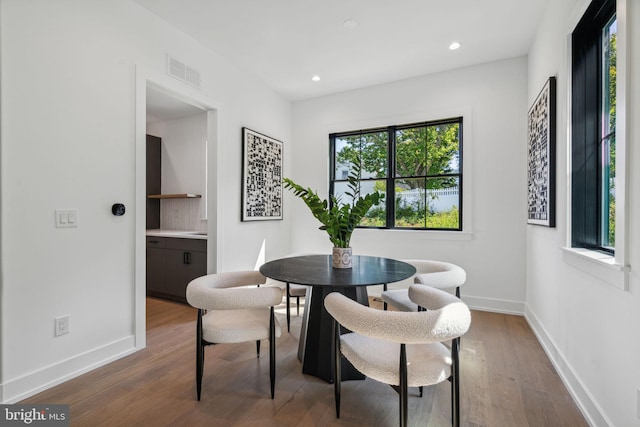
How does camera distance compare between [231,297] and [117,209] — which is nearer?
[231,297]

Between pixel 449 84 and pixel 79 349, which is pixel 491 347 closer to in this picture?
pixel 449 84

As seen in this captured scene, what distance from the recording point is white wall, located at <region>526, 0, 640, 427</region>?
126 cm

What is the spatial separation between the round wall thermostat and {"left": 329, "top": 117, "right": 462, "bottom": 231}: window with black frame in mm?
2239

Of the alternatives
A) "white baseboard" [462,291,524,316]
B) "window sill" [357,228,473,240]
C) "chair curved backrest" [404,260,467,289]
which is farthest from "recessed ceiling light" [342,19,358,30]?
"white baseboard" [462,291,524,316]

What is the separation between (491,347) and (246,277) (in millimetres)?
2074

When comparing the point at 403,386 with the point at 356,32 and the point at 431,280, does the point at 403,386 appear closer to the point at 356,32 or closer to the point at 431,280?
the point at 431,280

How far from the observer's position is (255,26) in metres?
2.72

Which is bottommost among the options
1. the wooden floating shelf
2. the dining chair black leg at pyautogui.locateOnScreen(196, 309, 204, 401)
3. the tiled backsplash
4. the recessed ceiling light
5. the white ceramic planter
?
the dining chair black leg at pyautogui.locateOnScreen(196, 309, 204, 401)

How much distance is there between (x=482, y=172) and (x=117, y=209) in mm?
3556

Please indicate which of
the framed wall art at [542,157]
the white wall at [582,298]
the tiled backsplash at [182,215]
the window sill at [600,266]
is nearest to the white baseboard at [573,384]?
the white wall at [582,298]

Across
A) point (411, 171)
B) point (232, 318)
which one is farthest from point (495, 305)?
point (232, 318)

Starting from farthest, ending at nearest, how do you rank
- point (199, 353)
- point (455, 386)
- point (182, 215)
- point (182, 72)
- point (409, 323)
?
point (182, 215) → point (182, 72) → point (199, 353) → point (455, 386) → point (409, 323)

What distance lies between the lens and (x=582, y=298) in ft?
5.79

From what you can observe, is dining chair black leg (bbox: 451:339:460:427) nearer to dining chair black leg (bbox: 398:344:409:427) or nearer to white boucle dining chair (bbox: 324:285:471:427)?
white boucle dining chair (bbox: 324:285:471:427)
